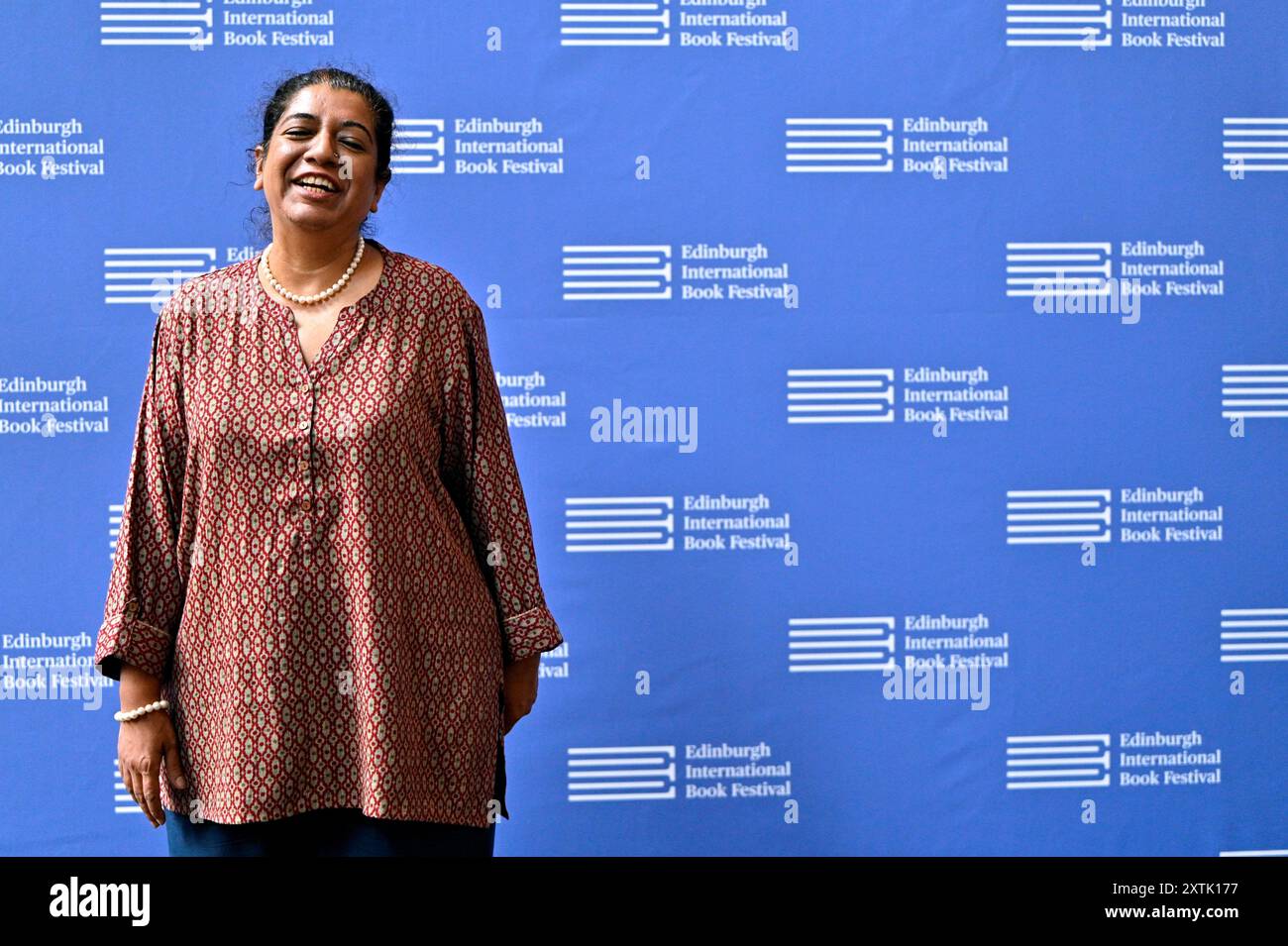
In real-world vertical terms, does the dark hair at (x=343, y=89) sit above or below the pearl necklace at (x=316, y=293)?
above

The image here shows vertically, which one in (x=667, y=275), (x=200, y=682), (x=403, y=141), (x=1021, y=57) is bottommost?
(x=200, y=682)

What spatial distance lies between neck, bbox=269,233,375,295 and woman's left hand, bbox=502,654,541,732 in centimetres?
62

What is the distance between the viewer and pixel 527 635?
172 centimetres

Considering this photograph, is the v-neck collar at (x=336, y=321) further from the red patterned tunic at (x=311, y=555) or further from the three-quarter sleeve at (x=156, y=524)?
the three-quarter sleeve at (x=156, y=524)

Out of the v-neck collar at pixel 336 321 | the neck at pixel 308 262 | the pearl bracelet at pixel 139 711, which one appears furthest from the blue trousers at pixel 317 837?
the neck at pixel 308 262

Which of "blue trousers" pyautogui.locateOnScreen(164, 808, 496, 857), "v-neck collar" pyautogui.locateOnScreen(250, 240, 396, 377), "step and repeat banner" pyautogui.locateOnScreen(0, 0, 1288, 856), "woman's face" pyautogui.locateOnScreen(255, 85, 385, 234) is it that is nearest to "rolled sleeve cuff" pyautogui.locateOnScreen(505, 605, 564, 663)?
"blue trousers" pyautogui.locateOnScreen(164, 808, 496, 857)

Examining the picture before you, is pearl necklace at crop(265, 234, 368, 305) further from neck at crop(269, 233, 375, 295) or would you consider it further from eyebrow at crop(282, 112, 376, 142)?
eyebrow at crop(282, 112, 376, 142)

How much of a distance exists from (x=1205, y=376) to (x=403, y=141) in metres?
1.89

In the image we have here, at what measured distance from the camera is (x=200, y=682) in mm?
1623

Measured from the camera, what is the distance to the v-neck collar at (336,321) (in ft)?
5.29

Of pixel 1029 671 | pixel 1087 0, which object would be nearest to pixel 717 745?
pixel 1029 671

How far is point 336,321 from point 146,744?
64cm
